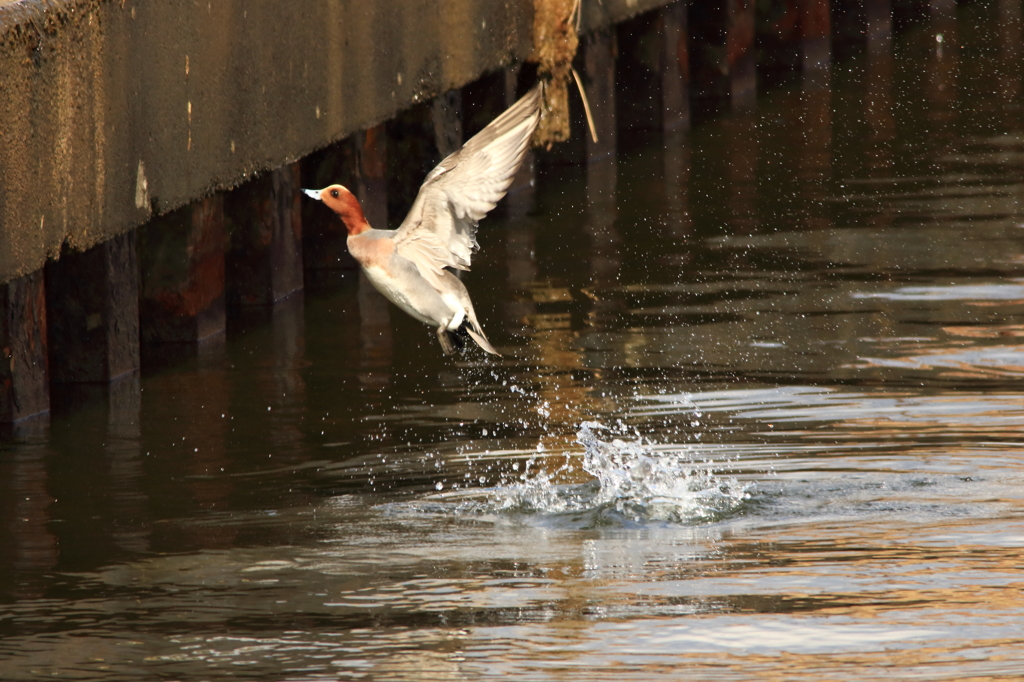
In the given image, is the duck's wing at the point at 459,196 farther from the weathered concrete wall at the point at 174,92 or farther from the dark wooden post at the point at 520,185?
the dark wooden post at the point at 520,185

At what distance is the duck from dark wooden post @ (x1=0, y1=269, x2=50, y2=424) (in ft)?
6.13

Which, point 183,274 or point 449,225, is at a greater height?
point 183,274

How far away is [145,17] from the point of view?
8.03 m

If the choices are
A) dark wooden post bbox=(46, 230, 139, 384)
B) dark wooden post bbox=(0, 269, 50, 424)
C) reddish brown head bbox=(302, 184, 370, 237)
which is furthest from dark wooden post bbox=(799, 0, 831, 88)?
reddish brown head bbox=(302, 184, 370, 237)

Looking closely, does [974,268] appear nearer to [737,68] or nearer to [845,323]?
[845,323]

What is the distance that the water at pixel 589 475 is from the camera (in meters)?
5.84

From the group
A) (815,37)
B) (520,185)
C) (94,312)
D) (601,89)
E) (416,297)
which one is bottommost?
(416,297)

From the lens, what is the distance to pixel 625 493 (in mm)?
7383

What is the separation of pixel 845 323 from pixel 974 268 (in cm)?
140

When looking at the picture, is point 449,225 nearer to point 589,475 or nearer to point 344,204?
point 344,204

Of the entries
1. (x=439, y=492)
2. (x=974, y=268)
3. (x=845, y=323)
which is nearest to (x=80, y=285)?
(x=439, y=492)

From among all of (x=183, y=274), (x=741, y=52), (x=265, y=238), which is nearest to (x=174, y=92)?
(x=183, y=274)

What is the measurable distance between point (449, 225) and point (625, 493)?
1.20 meters

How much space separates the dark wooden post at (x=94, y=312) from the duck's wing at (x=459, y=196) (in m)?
2.33
